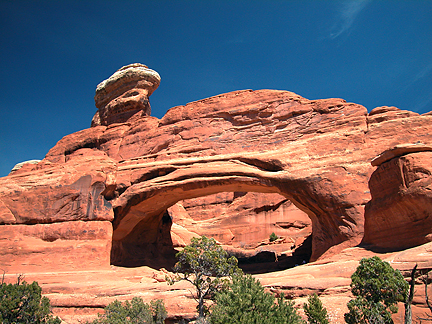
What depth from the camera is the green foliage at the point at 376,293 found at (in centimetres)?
660

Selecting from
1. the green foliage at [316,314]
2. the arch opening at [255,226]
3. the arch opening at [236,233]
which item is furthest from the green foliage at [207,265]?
the arch opening at [255,226]

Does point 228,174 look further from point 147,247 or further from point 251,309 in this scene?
point 251,309

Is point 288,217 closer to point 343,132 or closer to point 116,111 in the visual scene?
point 343,132

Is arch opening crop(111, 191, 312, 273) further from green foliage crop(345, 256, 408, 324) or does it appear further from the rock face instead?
green foliage crop(345, 256, 408, 324)

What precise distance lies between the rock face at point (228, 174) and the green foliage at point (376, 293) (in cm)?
374

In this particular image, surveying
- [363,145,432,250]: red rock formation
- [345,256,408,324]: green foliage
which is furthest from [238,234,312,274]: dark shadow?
[345,256,408,324]: green foliage

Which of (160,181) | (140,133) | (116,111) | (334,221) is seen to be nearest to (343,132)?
(334,221)

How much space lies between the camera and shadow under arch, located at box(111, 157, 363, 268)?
1342 centimetres

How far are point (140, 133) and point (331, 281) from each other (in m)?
14.7

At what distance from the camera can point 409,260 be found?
8.39m

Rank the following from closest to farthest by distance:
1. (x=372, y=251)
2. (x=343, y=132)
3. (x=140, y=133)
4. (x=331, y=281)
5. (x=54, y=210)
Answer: (x=331, y=281)
(x=372, y=251)
(x=343, y=132)
(x=54, y=210)
(x=140, y=133)

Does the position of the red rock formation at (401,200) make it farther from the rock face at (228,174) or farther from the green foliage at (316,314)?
the green foliage at (316,314)

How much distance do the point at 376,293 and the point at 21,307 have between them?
8746 millimetres

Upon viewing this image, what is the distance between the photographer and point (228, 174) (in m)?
15.8
